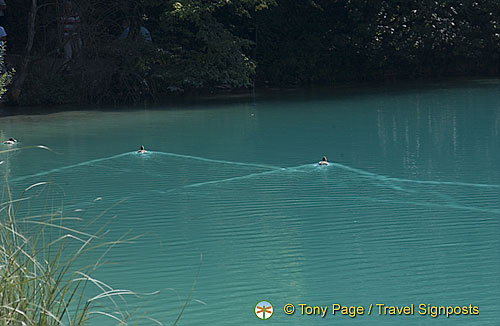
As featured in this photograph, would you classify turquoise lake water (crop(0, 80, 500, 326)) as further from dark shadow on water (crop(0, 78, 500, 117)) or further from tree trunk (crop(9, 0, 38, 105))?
tree trunk (crop(9, 0, 38, 105))

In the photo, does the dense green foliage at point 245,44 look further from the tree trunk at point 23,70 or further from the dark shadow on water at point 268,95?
the dark shadow on water at point 268,95

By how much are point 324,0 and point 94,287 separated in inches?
767

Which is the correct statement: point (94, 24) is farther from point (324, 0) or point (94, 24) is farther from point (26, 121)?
point (324, 0)

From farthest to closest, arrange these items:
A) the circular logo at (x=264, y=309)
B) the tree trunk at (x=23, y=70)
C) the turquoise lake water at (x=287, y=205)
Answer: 1. the tree trunk at (x=23, y=70)
2. the turquoise lake water at (x=287, y=205)
3. the circular logo at (x=264, y=309)

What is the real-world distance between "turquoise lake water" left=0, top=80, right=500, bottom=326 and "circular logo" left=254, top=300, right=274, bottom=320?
58 millimetres

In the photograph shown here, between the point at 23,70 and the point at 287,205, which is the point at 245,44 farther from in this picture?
the point at 287,205

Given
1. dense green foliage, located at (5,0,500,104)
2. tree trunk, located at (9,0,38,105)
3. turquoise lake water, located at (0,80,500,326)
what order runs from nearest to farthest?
turquoise lake water, located at (0,80,500,326) → tree trunk, located at (9,0,38,105) → dense green foliage, located at (5,0,500,104)

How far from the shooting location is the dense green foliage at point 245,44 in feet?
63.1

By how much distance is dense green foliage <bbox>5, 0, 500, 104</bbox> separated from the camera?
19219mm

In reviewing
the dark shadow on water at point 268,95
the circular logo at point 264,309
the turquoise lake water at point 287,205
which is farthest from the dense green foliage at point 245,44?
the circular logo at point 264,309

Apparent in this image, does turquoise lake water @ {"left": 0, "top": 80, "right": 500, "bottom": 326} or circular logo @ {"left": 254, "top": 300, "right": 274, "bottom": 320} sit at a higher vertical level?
turquoise lake water @ {"left": 0, "top": 80, "right": 500, "bottom": 326}

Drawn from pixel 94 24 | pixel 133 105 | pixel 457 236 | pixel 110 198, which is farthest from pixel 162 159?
pixel 94 24

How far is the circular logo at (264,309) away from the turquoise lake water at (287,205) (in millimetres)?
58

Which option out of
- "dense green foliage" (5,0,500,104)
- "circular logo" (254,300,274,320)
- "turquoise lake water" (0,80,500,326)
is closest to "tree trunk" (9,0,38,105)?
"dense green foliage" (5,0,500,104)
